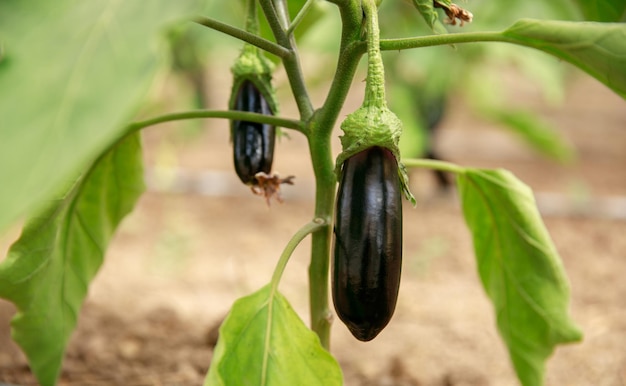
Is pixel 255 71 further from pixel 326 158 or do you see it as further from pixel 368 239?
pixel 368 239

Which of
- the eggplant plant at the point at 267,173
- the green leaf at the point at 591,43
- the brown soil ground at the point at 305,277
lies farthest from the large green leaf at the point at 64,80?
the brown soil ground at the point at 305,277

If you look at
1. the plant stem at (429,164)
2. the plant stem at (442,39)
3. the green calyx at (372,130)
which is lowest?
the plant stem at (429,164)

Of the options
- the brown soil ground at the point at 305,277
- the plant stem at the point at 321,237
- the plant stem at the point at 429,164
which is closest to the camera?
the plant stem at the point at 321,237

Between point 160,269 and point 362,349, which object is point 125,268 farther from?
point 362,349

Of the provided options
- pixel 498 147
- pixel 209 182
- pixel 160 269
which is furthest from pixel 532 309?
pixel 498 147

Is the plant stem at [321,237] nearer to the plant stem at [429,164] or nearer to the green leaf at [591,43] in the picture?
the plant stem at [429,164]

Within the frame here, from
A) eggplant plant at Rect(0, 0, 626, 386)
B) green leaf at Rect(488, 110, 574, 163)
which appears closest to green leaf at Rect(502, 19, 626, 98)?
eggplant plant at Rect(0, 0, 626, 386)

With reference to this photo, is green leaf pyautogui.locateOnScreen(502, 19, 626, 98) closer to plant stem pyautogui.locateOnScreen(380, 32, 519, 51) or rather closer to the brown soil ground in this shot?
plant stem pyautogui.locateOnScreen(380, 32, 519, 51)
